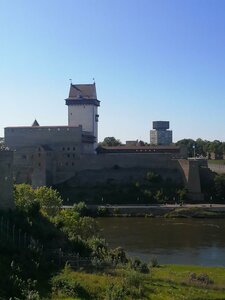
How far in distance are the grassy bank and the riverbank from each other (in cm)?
2373

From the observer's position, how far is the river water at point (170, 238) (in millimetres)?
27344

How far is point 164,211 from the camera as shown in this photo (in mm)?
44594

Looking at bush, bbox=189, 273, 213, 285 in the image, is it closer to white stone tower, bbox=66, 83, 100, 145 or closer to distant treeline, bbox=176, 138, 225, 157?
white stone tower, bbox=66, 83, 100, 145

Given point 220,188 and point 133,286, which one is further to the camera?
point 220,188

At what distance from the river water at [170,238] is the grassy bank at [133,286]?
7.09 meters

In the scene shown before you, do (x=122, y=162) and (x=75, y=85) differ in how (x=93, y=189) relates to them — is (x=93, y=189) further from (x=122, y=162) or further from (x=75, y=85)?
(x=75, y=85)

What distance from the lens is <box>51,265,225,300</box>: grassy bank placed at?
14.5 m

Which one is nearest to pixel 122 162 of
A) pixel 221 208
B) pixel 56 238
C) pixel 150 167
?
pixel 150 167

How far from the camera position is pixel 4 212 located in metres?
19.8

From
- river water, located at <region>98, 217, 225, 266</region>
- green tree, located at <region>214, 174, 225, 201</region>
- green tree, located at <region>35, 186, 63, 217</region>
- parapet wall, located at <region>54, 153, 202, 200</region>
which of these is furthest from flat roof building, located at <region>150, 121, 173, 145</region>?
green tree, located at <region>35, 186, 63, 217</region>

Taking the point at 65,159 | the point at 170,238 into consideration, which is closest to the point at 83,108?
the point at 65,159

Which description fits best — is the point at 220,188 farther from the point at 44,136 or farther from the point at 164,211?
the point at 44,136

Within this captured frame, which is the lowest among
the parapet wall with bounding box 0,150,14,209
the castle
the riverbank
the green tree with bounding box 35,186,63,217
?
the riverbank

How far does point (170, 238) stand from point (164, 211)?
11.7 meters
